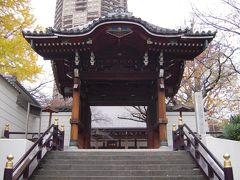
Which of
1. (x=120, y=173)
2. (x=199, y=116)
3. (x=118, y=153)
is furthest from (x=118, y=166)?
(x=199, y=116)

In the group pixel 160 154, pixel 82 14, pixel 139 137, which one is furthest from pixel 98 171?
pixel 82 14

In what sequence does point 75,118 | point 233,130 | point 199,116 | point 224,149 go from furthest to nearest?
point 75,118
point 199,116
point 233,130
point 224,149

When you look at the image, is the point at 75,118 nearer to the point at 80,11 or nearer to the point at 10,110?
the point at 10,110

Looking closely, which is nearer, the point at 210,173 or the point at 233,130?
the point at 210,173

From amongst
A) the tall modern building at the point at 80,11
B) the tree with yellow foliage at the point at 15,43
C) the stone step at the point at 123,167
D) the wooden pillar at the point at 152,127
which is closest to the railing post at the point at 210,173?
Answer: the stone step at the point at 123,167

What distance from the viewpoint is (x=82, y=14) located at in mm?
74062

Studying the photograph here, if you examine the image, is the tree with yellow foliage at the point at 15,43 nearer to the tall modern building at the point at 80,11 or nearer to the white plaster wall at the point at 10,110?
the white plaster wall at the point at 10,110

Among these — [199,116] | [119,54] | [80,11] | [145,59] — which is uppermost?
[80,11]

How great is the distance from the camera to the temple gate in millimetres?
10242

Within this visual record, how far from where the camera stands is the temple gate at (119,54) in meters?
10.2

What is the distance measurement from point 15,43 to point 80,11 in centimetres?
6518

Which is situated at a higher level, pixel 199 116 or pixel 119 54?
pixel 119 54

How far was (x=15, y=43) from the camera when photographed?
12.8 metres

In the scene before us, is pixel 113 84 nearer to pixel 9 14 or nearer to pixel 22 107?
pixel 22 107
